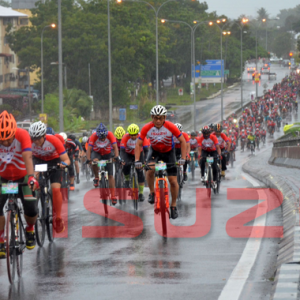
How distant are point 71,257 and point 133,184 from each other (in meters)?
5.91

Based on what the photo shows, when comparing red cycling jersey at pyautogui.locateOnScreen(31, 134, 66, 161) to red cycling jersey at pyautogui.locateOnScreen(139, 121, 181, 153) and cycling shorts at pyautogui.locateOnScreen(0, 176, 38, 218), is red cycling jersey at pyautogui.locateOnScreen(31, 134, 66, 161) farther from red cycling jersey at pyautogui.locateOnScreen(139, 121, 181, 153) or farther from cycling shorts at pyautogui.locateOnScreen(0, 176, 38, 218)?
cycling shorts at pyautogui.locateOnScreen(0, 176, 38, 218)

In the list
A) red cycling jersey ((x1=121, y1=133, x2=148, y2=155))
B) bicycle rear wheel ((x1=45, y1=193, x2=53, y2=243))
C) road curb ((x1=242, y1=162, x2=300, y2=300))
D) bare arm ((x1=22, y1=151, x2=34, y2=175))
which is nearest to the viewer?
road curb ((x1=242, y1=162, x2=300, y2=300))

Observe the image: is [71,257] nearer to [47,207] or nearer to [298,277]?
[47,207]

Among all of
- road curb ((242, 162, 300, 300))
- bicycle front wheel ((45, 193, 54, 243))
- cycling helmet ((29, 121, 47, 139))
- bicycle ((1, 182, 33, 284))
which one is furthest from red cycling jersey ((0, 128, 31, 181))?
road curb ((242, 162, 300, 300))

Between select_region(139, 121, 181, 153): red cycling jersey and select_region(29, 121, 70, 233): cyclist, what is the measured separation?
148 cm

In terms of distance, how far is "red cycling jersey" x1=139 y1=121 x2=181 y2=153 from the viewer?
1095 centimetres

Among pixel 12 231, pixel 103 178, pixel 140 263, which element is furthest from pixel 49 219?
pixel 103 178

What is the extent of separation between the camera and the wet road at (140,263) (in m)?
7.07

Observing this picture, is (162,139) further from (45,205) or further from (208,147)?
(208,147)

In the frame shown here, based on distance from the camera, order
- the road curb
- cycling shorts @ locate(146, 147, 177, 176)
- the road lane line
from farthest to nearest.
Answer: cycling shorts @ locate(146, 147, 177, 176)
the road lane line
the road curb

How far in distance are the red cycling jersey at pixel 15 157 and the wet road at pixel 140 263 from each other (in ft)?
3.65

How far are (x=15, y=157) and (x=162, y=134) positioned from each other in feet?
11.1

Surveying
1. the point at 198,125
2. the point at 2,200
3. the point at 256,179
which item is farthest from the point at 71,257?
the point at 198,125

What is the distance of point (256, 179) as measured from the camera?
2291 centimetres
